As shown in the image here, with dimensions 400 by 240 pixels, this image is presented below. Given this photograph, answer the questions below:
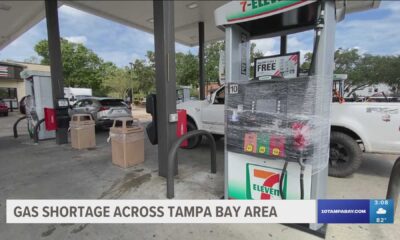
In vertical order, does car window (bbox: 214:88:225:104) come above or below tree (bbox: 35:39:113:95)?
below

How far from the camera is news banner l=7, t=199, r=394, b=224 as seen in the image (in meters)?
2.29

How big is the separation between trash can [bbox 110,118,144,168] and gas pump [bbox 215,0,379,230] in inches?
93.3

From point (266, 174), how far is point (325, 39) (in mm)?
1497

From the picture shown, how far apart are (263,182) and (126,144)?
283 centimetres

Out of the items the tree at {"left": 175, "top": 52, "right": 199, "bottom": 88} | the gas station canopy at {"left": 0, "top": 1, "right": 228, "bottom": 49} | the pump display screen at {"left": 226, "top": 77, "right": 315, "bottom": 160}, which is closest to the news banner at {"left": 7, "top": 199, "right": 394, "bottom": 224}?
the pump display screen at {"left": 226, "top": 77, "right": 315, "bottom": 160}

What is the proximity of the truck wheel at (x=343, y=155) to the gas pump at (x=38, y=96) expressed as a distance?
7.91 meters

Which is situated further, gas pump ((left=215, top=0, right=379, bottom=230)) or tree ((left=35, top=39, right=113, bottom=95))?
tree ((left=35, top=39, right=113, bottom=95))

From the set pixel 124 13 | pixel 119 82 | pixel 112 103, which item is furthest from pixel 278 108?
pixel 119 82

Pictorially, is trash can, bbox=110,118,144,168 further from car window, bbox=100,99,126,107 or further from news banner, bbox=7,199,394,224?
car window, bbox=100,99,126,107

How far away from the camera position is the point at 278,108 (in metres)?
2.32

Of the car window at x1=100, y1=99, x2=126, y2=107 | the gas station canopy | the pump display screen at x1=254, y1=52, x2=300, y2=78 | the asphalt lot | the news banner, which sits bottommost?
the asphalt lot

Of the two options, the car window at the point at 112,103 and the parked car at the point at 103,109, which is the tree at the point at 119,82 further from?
the car window at the point at 112,103

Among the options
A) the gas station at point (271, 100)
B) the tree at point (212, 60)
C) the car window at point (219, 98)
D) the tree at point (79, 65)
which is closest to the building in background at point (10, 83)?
the tree at point (79, 65)

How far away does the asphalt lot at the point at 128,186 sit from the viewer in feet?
7.68
